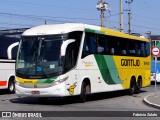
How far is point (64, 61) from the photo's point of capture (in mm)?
18078

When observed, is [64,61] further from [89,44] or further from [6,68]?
[6,68]

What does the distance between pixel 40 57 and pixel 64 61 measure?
1.04 meters

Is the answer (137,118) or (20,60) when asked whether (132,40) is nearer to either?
(20,60)

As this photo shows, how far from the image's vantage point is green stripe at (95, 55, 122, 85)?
21456mm

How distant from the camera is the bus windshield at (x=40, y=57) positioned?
18078mm

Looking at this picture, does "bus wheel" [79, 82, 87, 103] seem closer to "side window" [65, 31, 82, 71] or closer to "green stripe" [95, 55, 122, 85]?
"side window" [65, 31, 82, 71]

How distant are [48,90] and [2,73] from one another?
740cm

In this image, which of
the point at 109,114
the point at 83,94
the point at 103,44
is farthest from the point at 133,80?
the point at 109,114

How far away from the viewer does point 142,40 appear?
27.6 m

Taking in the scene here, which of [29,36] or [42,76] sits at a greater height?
[29,36]

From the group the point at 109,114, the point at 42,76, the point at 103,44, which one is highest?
the point at 103,44

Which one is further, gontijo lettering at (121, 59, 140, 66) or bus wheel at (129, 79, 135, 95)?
bus wheel at (129, 79, 135, 95)

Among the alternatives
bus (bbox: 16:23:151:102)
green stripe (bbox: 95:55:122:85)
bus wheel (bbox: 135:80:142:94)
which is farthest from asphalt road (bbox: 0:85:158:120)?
bus wheel (bbox: 135:80:142:94)

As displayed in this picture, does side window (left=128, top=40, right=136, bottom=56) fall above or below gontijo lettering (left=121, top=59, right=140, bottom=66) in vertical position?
above
